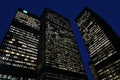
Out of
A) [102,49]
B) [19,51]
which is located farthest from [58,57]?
[102,49]

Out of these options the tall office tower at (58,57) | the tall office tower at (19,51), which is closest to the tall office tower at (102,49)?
the tall office tower at (58,57)

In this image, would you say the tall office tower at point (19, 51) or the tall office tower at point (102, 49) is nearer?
the tall office tower at point (19, 51)

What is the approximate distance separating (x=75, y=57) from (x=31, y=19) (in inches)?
1457

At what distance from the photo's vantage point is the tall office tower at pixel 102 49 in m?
63.4

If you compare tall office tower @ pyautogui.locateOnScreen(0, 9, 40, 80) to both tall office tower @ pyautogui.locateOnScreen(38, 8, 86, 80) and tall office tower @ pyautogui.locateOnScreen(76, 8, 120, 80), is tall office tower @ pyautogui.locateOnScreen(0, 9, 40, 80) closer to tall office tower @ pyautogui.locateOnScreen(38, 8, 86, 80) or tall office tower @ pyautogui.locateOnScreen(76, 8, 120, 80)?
tall office tower @ pyautogui.locateOnScreen(38, 8, 86, 80)

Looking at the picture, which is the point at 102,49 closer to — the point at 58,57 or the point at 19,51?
the point at 58,57

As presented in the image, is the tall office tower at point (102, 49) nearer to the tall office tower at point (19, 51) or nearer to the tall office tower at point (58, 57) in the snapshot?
the tall office tower at point (58, 57)

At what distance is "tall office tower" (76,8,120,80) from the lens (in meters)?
63.4

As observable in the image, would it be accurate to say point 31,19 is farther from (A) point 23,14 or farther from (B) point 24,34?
(B) point 24,34

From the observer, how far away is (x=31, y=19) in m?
88.1

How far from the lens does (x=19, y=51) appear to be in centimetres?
6006

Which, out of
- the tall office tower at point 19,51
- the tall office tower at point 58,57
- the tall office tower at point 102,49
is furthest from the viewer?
the tall office tower at point 102,49

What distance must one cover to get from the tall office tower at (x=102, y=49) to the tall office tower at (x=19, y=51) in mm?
32125

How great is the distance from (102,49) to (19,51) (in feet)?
136
